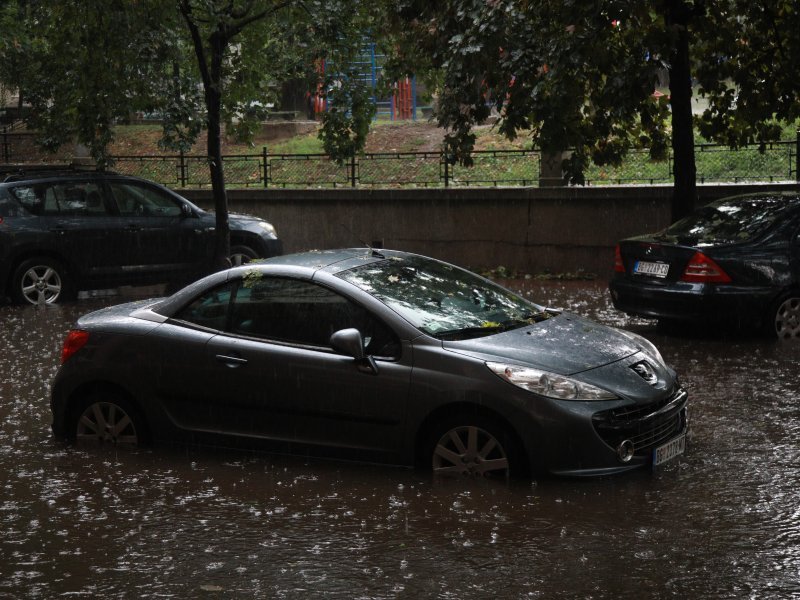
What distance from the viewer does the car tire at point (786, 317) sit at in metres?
12.4

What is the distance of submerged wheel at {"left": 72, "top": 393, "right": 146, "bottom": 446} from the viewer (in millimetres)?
8312

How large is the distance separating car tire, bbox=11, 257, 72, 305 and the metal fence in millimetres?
4888

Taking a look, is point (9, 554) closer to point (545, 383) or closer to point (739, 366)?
point (545, 383)

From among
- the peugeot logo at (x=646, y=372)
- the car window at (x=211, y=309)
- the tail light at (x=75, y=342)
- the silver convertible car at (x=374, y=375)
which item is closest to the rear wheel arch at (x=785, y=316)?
the silver convertible car at (x=374, y=375)

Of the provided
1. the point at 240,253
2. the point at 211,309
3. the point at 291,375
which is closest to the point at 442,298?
the point at 291,375

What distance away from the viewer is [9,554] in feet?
20.6

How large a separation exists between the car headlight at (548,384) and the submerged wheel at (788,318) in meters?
5.89

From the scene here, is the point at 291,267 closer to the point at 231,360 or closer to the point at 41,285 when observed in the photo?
the point at 231,360

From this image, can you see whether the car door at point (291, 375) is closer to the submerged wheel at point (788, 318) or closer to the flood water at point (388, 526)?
the flood water at point (388, 526)

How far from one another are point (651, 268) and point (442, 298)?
512 cm

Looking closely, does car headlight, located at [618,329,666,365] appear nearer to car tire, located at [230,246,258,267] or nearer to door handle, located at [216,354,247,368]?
door handle, located at [216,354,247,368]

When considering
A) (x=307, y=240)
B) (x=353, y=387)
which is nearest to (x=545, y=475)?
(x=353, y=387)

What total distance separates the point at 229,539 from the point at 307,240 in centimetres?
1651

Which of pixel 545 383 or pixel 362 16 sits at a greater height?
pixel 362 16
